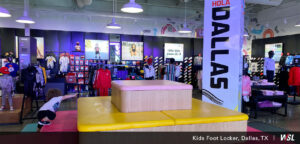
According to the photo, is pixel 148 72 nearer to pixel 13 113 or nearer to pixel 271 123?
pixel 271 123

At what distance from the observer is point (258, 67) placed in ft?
38.1

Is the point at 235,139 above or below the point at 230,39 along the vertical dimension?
below

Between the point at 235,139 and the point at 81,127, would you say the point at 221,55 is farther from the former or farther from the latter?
the point at 81,127

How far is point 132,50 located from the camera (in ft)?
37.5

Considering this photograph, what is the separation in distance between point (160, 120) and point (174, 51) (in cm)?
1069

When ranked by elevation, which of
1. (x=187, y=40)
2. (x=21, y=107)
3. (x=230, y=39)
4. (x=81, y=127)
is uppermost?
(x=187, y=40)

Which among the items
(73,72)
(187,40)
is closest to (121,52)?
(73,72)

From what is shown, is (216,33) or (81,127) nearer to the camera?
(81,127)

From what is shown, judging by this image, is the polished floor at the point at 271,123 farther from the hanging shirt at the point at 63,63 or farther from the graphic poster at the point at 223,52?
the hanging shirt at the point at 63,63

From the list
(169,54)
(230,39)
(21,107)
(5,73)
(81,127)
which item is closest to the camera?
(81,127)

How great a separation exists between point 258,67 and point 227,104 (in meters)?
9.54

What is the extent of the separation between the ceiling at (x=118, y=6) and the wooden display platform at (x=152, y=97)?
9.72 metres

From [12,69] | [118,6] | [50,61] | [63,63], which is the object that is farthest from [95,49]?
[12,69]

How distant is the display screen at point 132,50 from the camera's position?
444 inches
